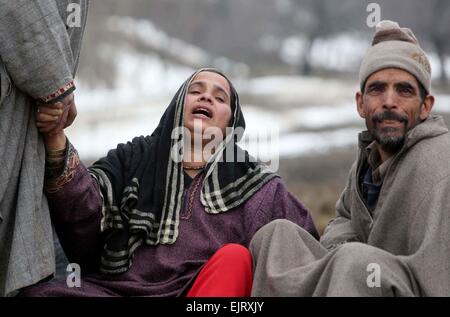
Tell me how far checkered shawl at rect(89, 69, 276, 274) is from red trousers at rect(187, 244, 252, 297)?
44 centimetres

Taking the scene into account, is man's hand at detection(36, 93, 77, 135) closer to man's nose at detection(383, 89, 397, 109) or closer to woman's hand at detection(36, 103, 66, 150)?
woman's hand at detection(36, 103, 66, 150)

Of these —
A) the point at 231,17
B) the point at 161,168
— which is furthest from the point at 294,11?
the point at 161,168

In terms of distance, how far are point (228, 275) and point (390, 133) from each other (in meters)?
1.02

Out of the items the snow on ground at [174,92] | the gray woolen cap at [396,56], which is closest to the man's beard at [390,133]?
the gray woolen cap at [396,56]

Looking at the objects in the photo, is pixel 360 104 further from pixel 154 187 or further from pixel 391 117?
pixel 154 187

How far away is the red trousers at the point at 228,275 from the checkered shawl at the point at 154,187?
44 cm

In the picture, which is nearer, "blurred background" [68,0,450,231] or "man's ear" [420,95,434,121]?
"man's ear" [420,95,434,121]

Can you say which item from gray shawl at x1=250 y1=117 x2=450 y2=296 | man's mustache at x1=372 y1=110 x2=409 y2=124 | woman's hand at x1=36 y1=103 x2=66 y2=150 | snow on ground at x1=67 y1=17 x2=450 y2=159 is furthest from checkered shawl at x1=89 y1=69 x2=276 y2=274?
snow on ground at x1=67 y1=17 x2=450 y2=159

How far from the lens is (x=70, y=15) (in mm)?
3191

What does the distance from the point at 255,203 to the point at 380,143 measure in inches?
25.6

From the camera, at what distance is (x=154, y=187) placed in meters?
3.59

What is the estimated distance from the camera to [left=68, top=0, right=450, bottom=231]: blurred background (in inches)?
700
